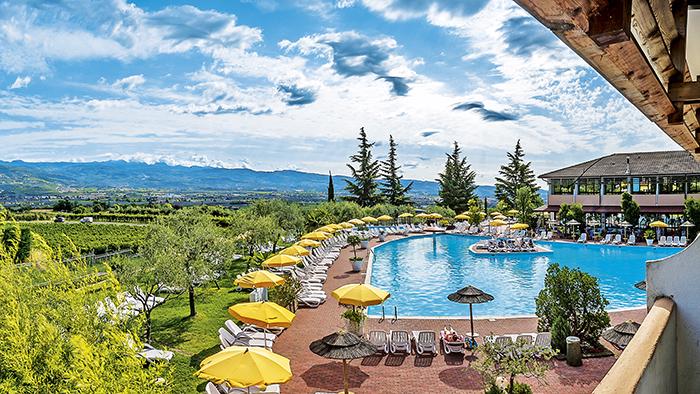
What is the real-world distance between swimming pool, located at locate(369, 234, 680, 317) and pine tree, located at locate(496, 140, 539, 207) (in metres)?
26.1

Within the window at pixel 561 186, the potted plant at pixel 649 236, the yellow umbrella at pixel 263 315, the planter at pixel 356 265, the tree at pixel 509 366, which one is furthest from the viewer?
the window at pixel 561 186

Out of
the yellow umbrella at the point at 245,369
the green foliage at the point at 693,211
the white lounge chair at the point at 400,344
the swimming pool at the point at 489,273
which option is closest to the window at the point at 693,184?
the green foliage at the point at 693,211

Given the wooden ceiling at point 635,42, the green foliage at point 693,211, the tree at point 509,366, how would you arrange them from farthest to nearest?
the green foliage at point 693,211 < the tree at point 509,366 < the wooden ceiling at point 635,42

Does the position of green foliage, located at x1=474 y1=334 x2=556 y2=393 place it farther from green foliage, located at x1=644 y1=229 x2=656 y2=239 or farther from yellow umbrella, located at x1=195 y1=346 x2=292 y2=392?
green foliage, located at x1=644 y1=229 x2=656 y2=239

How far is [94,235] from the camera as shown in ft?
140

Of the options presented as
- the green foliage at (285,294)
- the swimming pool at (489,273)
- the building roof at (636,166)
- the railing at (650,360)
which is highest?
the building roof at (636,166)

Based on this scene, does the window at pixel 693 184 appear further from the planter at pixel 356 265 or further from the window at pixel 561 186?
the planter at pixel 356 265

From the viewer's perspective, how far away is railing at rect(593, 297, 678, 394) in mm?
2186

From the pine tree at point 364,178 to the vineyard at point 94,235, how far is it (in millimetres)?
23500

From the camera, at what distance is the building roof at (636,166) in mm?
36000

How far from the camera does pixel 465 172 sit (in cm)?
5781

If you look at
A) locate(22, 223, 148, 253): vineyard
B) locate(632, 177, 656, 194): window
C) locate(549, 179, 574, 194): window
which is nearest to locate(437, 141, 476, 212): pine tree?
locate(549, 179, 574, 194): window

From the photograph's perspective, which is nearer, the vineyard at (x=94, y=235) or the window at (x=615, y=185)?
the vineyard at (x=94, y=235)

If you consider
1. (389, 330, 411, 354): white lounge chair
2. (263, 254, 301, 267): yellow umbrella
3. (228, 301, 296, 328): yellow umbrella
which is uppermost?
(263, 254, 301, 267): yellow umbrella
